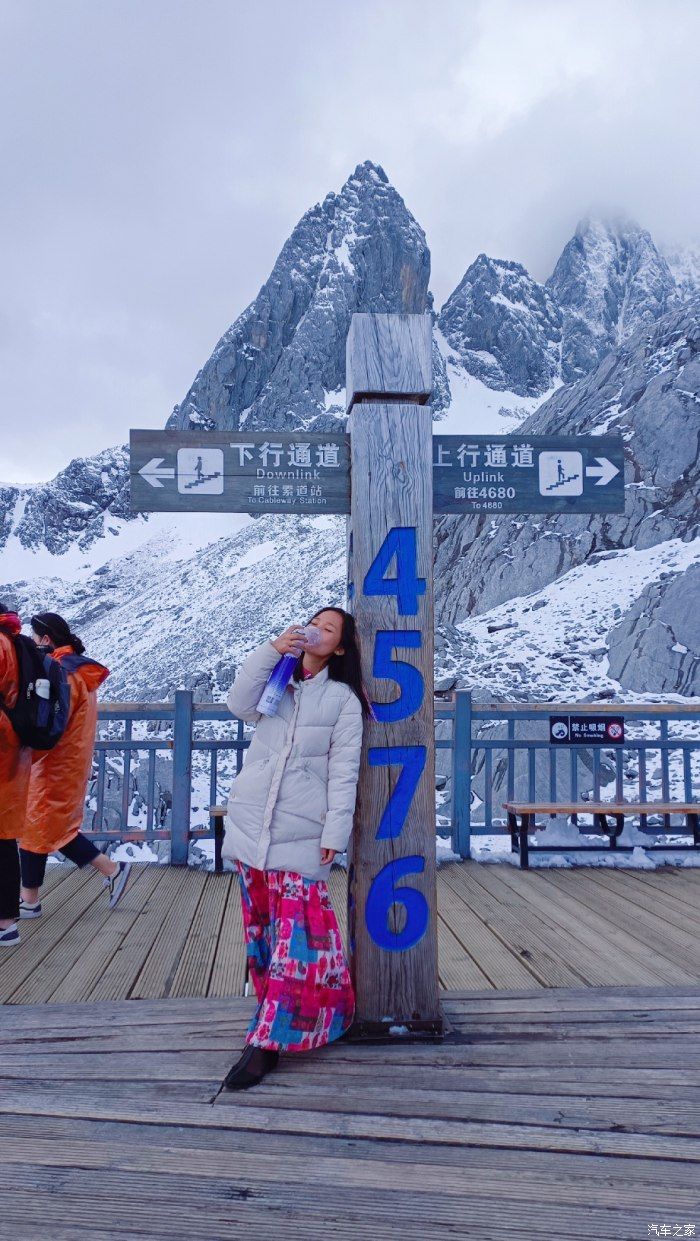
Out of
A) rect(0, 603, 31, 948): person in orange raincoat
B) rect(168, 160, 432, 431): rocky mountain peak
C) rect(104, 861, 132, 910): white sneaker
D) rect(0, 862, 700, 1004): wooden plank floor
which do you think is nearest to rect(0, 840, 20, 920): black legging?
rect(0, 603, 31, 948): person in orange raincoat

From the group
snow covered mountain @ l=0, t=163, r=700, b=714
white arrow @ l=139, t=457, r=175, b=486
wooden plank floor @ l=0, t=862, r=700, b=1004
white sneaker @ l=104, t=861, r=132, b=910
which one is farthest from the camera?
snow covered mountain @ l=0, t=163, r=700, b=714

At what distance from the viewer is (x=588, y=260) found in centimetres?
12469

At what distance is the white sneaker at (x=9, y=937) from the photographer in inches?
166

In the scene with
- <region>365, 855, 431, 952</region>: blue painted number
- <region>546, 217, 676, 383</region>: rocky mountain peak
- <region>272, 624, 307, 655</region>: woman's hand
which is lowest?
<region>365, 855, 431, 952</region>: blue painted number

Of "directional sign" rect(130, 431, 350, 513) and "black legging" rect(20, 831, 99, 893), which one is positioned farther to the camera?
"black legging" rect(20, 831, 99, 893)

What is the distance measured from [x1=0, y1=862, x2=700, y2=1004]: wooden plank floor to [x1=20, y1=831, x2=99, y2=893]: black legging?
A: 0.27 meters

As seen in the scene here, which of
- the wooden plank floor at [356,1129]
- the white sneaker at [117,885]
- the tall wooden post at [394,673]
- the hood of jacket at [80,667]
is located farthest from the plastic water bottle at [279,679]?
the white sneaker at [117,885]

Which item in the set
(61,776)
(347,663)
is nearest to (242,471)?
(347,663)

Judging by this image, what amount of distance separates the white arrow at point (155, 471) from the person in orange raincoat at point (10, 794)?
1.34m

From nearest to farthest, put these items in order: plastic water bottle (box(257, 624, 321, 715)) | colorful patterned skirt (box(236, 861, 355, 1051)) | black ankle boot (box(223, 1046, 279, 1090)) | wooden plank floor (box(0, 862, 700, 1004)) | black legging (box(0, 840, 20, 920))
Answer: black ankle boot (box(223, 1046, 279, 1090)) < colorful patterned skirt (box(236, 861, 355, 1051)) < plastic water bottle (box(257, 624, 321, 715)) < wooden plank floor (box(0, 862, 700, 1004)) < black legging (box(0, 840, 20, 920))

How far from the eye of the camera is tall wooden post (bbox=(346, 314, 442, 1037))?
3.19m

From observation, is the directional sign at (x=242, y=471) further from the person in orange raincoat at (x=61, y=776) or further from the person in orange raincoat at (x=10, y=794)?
the person in orange raincoat at (x=61, y=776)

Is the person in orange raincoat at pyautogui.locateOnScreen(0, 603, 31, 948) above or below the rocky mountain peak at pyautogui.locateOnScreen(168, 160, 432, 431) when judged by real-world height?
below

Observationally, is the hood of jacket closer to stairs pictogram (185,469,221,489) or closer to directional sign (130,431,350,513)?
directional sign (130,431,350,513)
